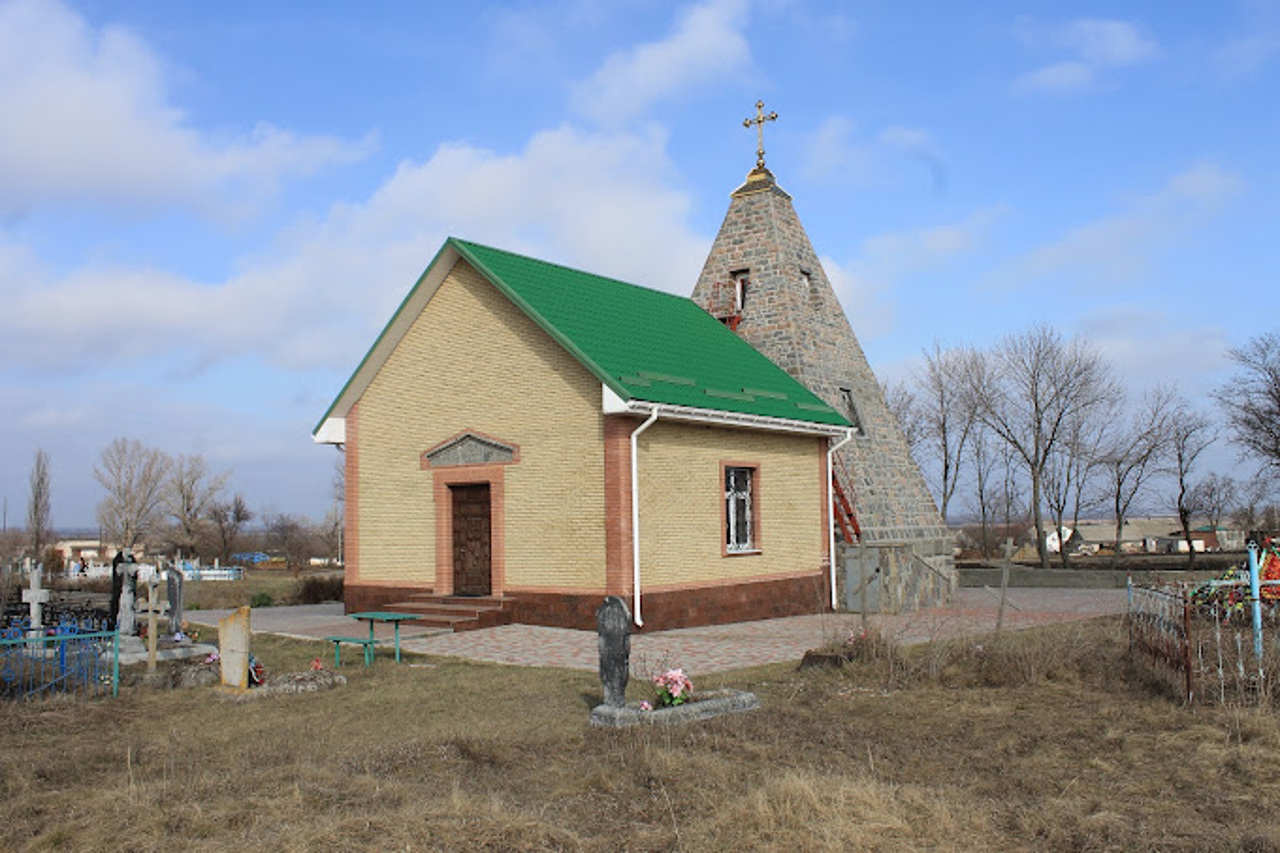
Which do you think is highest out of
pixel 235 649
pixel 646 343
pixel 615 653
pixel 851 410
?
pixel 646 343

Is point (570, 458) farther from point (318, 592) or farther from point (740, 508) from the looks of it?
point (318, 592)

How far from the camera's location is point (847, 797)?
595cm

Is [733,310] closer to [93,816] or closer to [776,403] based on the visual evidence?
[776,403]

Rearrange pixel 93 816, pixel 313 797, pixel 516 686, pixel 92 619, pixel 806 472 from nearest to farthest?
pixel 93 816 → pixel 313 797 → pixel 516 686 → pixel 92 619 → pixel 806 472

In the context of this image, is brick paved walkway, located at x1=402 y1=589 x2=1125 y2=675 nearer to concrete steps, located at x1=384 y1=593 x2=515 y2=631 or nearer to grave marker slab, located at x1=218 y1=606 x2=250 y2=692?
concrete steps, located at x1=384 y1=593 x2=515 y2=631

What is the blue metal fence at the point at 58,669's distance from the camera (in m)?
10.5

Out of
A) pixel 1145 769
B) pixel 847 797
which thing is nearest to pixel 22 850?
pixel 847 797

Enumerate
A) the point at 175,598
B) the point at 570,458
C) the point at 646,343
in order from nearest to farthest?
the point at 175,598 < the point at 570,458 < the point at 646,343

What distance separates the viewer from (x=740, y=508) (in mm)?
18406

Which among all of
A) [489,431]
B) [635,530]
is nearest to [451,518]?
[489,431]

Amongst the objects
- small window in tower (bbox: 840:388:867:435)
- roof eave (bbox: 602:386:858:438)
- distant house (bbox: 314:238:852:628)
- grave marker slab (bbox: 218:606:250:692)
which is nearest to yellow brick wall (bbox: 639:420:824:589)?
distant house (bbox: 314:238:852:628)

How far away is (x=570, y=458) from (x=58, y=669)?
765 cm

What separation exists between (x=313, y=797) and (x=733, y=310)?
1791cm

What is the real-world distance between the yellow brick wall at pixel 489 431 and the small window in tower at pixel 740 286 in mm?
7100
